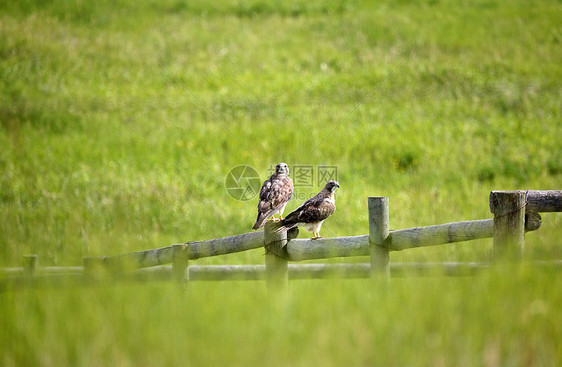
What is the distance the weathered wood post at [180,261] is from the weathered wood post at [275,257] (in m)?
1.14

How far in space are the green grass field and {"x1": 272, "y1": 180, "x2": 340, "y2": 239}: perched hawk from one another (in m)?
0.97

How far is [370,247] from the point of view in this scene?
598 centimetres

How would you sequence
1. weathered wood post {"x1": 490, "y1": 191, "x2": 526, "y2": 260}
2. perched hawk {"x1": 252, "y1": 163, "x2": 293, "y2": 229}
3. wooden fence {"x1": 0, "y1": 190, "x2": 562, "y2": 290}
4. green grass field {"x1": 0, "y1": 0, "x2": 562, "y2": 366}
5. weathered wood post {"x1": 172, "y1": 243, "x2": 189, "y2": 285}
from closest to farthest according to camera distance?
green grass field {"x1": 0, "y1": 0, "x2": 562, "y2": 366}
wooden fence {"x1": 0, "y1": 190, "x2": 562, "y2": 290}
weathered wood post {"x1": 490, "y1": 191, "x2": 526, "y2": 260}
weathered wood post {"x1": 172, "y1": 243, "x2": 189, "y2": 285}
perched hawk {"x1": 252, "y1": 163, "x2": 293, "y2": 229}

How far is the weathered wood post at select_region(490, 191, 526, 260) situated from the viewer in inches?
212

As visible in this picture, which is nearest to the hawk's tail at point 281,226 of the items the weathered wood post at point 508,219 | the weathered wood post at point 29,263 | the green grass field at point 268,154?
the green grass field at point 268,154

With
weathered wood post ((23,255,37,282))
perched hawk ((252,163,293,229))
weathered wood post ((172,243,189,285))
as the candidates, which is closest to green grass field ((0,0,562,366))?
weathered wood post ((23,255,37,282))

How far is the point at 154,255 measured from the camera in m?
7.28

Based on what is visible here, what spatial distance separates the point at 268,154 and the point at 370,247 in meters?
9.37

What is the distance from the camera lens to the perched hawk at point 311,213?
6.25 m

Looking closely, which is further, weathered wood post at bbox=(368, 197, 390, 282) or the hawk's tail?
the hawk's tail

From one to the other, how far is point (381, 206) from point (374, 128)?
11.3 m

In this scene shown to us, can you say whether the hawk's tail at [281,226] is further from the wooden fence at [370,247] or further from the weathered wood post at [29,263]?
the weathered wood post at [29,263]

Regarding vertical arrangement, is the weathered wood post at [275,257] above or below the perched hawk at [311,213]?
below

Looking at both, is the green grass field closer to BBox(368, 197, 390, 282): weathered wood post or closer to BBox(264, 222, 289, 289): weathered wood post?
BBox(264, 222, 289, 289): weathered wood post
